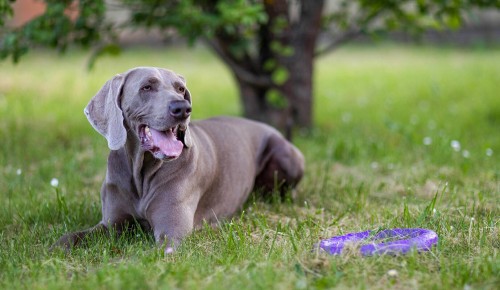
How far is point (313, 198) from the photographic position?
482cm

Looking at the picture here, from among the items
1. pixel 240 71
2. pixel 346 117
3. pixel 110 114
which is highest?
pixel 110 114

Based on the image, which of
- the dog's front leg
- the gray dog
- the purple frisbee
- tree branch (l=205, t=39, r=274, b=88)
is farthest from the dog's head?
tree branch (l=205, t=39, r=274, b=88)

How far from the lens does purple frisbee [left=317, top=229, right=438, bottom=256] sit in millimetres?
3193

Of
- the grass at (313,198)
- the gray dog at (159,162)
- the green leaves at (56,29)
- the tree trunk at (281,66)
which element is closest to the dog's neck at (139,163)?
the gray dog at (159,162)

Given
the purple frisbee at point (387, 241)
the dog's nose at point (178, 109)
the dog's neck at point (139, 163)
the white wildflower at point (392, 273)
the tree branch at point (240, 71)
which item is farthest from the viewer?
the tree branch at point (240, 71)

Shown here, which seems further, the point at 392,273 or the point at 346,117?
the point at 346,117

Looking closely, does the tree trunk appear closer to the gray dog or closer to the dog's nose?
the gray dog

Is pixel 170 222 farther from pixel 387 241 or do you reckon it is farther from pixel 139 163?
pixel 387 241

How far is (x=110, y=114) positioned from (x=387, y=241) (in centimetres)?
156

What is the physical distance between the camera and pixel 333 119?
792 cm

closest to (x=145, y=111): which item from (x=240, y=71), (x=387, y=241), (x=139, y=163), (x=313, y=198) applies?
(x=139, y=163)

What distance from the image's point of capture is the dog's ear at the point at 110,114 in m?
3.57

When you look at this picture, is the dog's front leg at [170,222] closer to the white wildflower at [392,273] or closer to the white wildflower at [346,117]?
the white wildflower at [392,273]

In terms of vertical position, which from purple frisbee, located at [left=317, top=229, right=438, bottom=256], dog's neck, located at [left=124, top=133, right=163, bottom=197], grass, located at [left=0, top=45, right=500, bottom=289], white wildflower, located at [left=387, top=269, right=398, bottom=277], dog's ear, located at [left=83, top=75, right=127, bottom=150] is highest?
dog's ear, located at [left=83, top=75, right=127, bottom=150]
